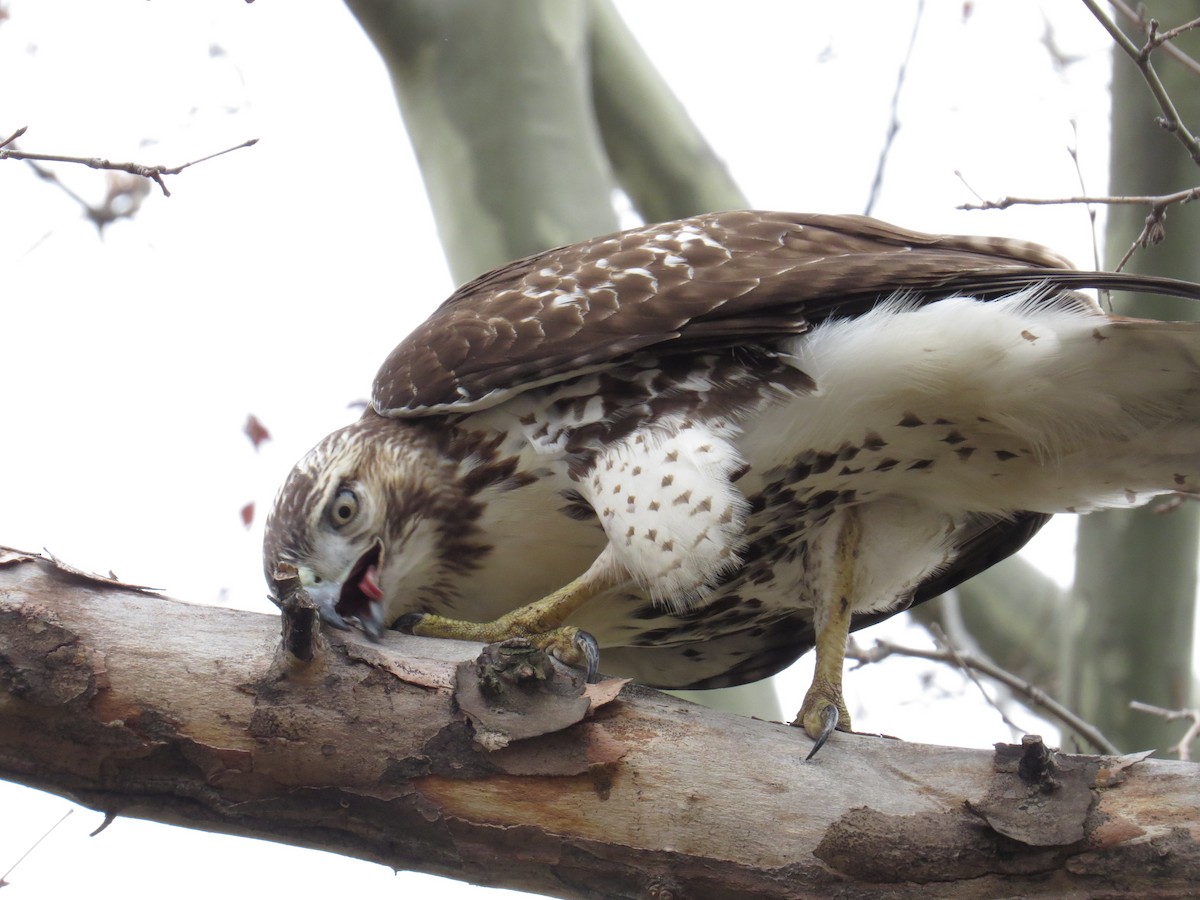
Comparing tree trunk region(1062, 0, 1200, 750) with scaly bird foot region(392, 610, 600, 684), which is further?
tree trunk region(1062, 0, 1200, 750)

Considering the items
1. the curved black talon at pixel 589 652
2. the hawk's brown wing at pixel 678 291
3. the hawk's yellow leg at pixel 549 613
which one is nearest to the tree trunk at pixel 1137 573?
the hawk's brown wing at pixel 678 291

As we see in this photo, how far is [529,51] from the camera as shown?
14.7ft

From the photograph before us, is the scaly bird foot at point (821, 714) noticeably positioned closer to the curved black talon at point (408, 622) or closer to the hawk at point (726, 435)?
the hawk at point (726, 435)

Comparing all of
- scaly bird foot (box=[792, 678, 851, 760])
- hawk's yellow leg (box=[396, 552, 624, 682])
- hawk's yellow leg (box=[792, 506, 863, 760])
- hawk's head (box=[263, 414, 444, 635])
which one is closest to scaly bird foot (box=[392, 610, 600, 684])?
hawk's yellow leg (box=[396, 552, 624, 682])

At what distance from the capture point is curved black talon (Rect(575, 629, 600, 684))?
9.61 feet

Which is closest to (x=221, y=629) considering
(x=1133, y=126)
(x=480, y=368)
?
(x=480, y=368)

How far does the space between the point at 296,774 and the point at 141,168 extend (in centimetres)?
131

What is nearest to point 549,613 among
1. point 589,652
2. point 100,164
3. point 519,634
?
point 519,634

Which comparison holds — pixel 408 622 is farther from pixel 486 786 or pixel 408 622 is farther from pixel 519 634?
pixel 486 786

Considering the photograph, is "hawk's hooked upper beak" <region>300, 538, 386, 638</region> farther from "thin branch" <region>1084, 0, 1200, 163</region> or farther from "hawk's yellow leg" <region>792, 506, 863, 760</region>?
"thin branch" <region>1084, 0, 1200, 163</region>

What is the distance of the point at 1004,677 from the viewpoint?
13.5 feet

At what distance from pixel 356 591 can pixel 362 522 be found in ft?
0.61

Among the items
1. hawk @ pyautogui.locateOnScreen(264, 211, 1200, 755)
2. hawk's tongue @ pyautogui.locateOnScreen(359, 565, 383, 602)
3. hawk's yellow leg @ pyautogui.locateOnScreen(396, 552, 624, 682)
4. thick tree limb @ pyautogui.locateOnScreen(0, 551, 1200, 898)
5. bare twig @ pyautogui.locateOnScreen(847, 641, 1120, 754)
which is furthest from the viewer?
bare twig @ pyautogui.locateOnScreen(847, 641, 1120, 754)

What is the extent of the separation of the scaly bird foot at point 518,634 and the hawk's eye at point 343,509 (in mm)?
309
